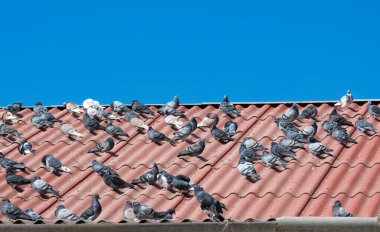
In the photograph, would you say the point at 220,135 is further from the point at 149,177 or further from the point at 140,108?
the point at 140,108

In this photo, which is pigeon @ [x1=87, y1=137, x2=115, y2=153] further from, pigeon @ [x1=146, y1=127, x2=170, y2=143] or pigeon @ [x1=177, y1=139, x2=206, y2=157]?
pigeon @ [x1=177, y1=139, x2=206, y2=157]

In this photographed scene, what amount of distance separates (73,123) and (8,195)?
2.94m

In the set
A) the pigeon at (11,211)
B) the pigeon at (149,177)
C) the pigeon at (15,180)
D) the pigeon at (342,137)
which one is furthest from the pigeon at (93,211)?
the pigeon at (342,137)

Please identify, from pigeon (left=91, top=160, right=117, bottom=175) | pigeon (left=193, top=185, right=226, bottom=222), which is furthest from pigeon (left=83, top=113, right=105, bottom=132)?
pigeon (left=193, top=185, right=226, bottom=222)

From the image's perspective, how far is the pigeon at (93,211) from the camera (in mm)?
9367

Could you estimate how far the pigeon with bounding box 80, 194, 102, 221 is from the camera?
9.37 m

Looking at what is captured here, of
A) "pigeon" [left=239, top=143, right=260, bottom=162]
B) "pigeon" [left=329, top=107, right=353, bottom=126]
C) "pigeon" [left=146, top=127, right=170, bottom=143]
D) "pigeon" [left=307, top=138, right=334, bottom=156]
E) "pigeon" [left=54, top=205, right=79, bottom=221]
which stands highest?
"pigeon" [left=329, top=107, right=353, bottom=126]

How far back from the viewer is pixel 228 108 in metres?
13.2

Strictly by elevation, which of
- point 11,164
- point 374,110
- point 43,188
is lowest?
point 43,188

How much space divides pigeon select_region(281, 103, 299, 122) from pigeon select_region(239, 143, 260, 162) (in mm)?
1454

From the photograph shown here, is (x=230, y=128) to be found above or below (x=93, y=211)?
above

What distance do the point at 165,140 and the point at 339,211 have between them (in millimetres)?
4036

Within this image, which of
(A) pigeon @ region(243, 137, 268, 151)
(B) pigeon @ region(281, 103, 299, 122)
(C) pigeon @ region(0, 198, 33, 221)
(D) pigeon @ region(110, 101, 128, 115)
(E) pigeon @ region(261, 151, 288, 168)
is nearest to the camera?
(C) pigeon @ region(0, 198, 33, 221)

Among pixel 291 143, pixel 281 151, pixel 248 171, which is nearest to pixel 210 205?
pixel 248 171
